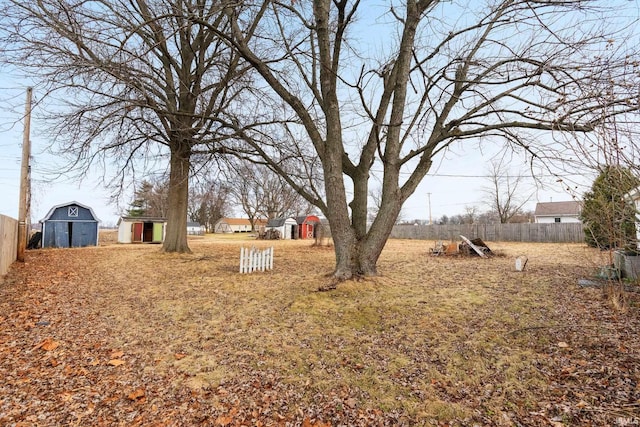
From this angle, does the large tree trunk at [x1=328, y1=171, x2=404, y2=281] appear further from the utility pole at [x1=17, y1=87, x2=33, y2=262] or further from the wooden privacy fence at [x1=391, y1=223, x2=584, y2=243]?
the wooden privacy fence at [x1=391, y1=223, x2=584, y2=243]

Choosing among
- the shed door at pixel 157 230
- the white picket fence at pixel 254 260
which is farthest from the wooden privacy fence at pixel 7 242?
the shed door at pixel 157 230

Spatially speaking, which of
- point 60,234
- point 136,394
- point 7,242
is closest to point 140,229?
point 60,234

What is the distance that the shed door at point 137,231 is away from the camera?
70.6 feet

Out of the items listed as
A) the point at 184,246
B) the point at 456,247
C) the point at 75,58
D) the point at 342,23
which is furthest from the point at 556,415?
the point at 456,247

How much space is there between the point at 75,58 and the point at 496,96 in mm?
7578

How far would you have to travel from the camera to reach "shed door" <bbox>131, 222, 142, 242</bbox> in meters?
21.5

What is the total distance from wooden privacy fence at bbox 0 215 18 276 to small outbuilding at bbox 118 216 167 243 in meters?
13.1

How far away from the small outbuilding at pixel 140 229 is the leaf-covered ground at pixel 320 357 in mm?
16760

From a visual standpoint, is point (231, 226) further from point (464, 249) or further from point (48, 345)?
point (48, 345)

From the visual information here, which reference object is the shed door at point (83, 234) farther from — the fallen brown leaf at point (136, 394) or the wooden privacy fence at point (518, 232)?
the wooden privacy fence at point (518, 232)

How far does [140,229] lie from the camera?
857 inches

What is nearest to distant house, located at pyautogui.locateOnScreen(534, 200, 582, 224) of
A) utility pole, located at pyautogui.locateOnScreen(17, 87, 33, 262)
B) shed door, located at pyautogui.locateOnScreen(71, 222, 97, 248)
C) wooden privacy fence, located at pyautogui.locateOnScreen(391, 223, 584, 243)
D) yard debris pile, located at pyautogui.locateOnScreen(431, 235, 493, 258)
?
wooden privacy fence, located at pyautogui.locateOnScreen(391, 223, 584, 243)

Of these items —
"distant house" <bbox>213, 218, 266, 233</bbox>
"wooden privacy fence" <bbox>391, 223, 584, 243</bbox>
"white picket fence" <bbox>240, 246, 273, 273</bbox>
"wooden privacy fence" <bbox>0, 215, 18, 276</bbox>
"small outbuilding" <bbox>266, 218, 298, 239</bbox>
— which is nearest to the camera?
"wooden privacy fence" <bbox>0, 215, 18, 276</bbox>

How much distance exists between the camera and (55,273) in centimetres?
740
